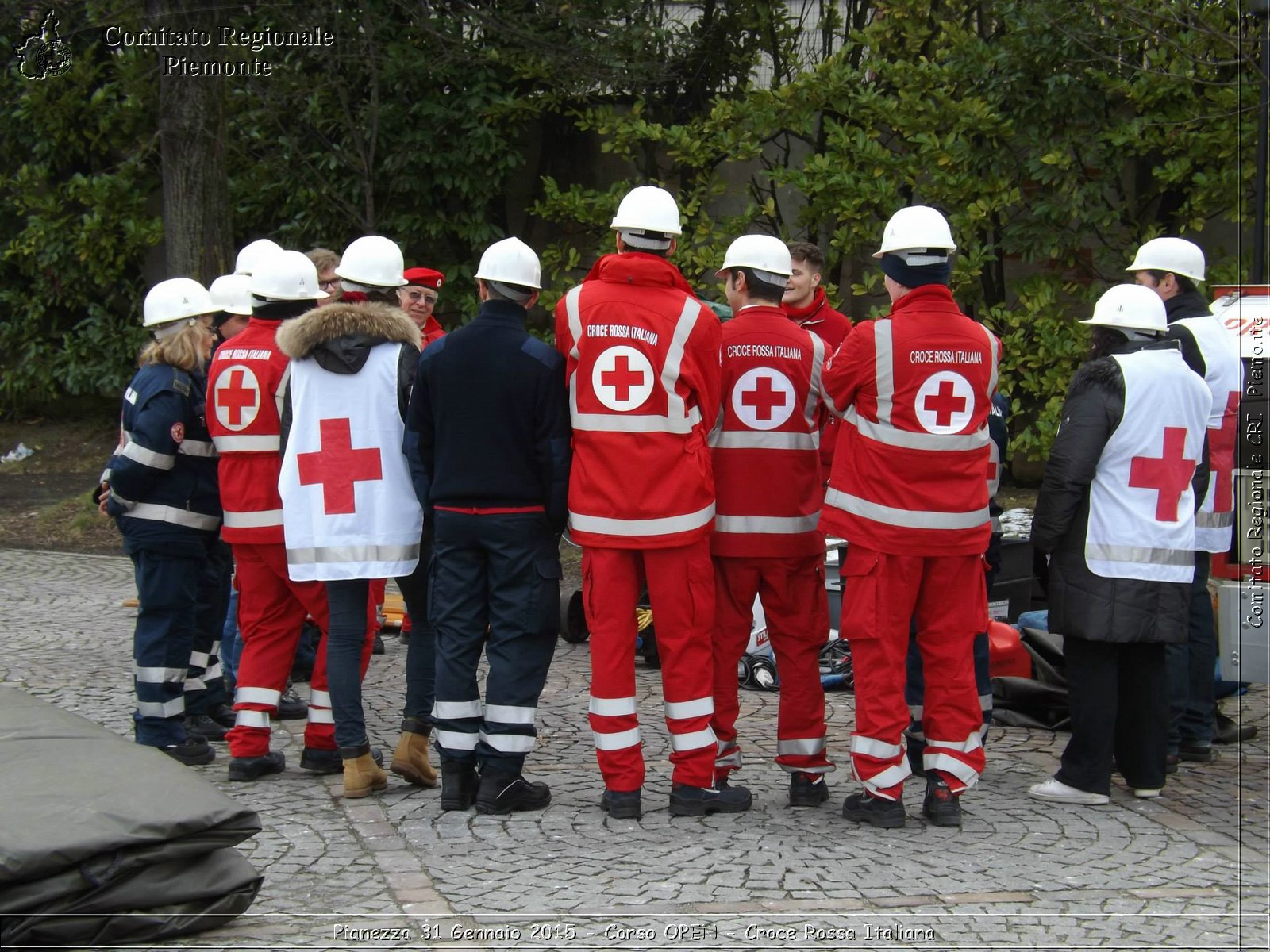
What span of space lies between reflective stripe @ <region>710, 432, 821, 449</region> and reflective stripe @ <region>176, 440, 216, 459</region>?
2173 mm

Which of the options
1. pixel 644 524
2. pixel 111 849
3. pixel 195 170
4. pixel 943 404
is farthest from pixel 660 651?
pixel 195 170

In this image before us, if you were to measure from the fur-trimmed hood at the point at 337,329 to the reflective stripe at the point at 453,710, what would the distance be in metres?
1.43

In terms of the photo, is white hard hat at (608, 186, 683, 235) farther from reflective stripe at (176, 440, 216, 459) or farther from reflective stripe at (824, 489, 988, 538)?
reflective stripe at (176, 440, 216, 459)

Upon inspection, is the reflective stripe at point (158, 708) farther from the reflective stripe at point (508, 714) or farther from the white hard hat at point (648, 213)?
the white hard hat at point (648, 213)

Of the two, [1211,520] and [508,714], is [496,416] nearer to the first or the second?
[508,714]

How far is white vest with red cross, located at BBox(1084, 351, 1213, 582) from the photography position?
561 centimetres

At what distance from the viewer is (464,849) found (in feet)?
16.7

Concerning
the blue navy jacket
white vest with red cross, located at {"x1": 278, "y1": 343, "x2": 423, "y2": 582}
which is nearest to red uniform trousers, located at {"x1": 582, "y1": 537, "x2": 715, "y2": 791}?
white vest with red cross, located at {"x1": 278, "y1": 343, "x2": 423, "y2": 582}

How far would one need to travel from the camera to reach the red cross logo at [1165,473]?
18.5 feet

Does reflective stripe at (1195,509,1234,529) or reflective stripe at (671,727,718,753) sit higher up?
reflective stripe at (1195,509,1234,529)

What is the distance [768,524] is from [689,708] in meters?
0.77

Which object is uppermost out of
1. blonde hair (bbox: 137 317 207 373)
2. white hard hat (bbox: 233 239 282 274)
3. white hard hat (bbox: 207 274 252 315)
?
white hard hat (bbox: 233 239 282 274)

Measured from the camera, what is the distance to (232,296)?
6.72m

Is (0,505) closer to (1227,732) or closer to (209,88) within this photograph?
(209,88)
